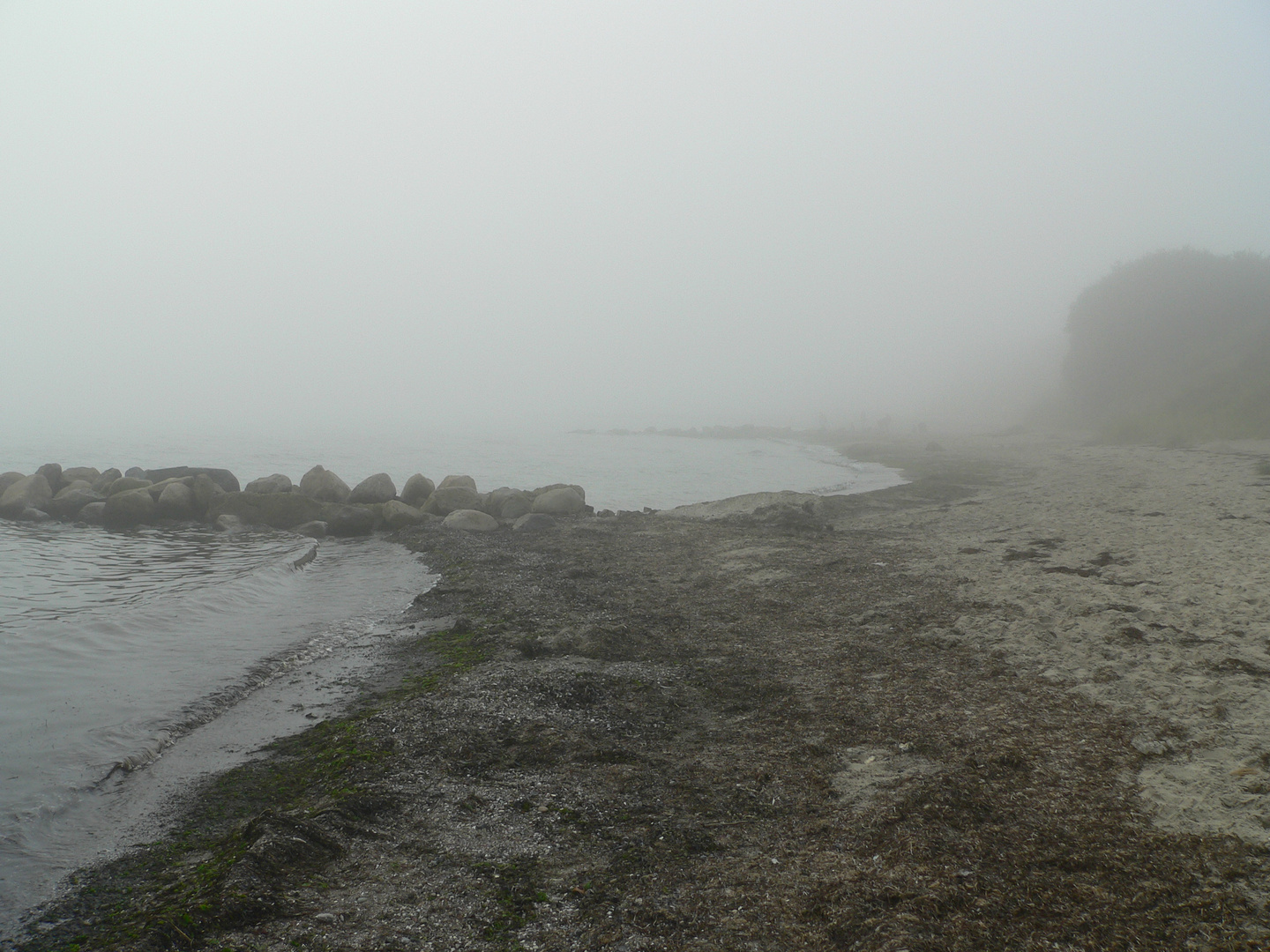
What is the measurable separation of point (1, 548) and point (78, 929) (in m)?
20.8

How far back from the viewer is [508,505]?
2489cm

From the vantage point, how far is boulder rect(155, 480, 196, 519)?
2436cm

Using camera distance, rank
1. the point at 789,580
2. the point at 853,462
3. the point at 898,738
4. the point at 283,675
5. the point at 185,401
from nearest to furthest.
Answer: the point at 898,738 → the point at 283,675 → the point at 789,580 → the point at 853,462 → the point at 185,401

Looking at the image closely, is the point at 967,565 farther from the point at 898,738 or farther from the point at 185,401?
the point at 185,401

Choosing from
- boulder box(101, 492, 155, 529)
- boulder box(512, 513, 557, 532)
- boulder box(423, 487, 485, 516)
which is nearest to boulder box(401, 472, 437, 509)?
boulder box(423, 487, 485, 516)

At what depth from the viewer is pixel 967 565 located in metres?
14.6

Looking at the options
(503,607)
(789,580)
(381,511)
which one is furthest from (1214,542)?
(381,511)

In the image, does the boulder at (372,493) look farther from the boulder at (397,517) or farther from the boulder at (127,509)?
the boulder at (127,509)

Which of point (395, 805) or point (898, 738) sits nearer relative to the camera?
point (395, 805)

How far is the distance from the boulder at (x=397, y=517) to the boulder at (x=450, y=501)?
43.6 inches

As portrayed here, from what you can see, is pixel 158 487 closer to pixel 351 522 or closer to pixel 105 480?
pixel 105 480

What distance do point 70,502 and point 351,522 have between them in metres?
10.7

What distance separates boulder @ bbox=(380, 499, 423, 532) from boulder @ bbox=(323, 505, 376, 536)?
42 centimetres

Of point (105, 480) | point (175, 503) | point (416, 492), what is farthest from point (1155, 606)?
point (105, 480)
